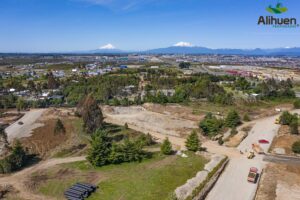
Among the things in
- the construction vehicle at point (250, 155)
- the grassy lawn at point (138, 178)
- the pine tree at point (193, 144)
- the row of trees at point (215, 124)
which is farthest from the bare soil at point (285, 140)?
the grassy lawn at point (138, 178)

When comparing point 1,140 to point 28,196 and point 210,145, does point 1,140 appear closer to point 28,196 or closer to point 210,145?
point 28,196

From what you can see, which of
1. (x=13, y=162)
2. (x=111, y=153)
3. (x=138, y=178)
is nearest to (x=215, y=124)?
(x=111, y=153)

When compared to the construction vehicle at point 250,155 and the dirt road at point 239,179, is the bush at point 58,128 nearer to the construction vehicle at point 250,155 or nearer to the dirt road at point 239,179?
the dirt road at point 239,179

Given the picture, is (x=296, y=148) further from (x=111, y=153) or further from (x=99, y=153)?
(x=99, y=153)

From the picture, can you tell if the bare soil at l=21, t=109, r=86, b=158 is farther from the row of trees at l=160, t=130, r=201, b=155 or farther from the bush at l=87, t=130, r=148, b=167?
the row of trees at l=160, t=130, r=201, b=155

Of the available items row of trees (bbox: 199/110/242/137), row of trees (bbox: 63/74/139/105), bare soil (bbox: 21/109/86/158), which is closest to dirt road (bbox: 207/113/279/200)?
row of trees (bbox: 199/110/242/137)

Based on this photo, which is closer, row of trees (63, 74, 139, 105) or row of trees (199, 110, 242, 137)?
row of trees (199, 110, 242, 137)
